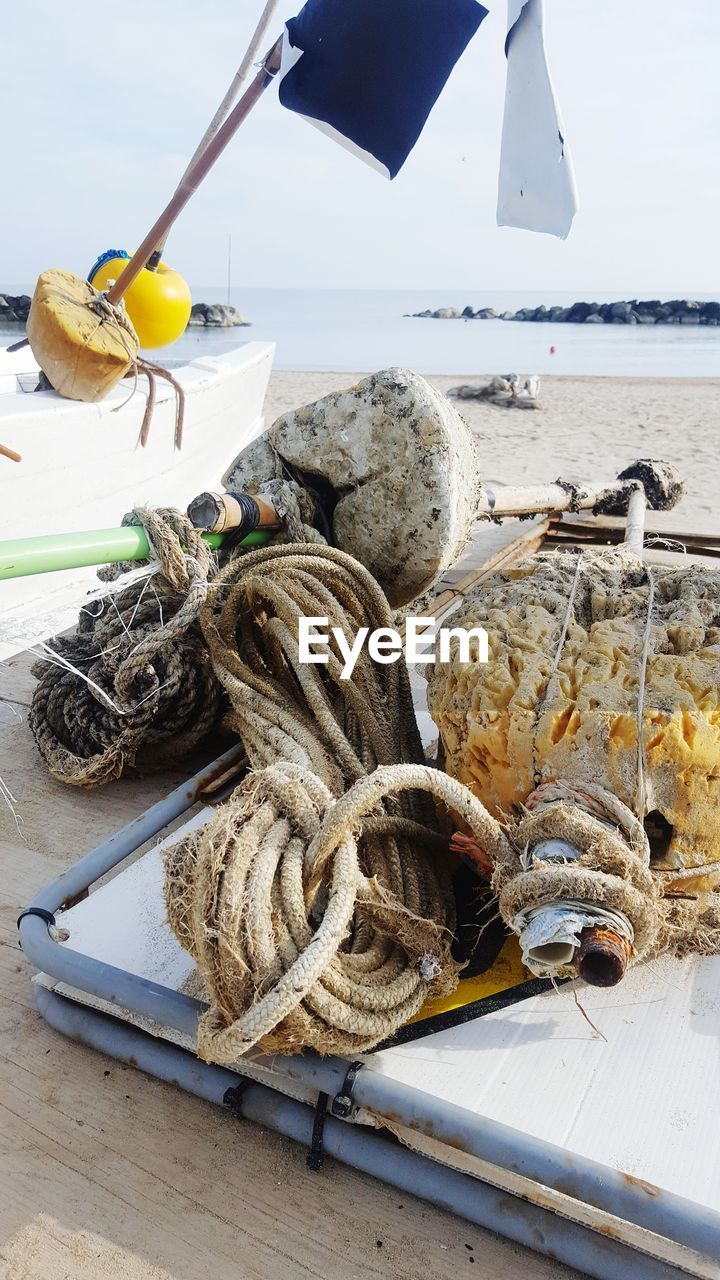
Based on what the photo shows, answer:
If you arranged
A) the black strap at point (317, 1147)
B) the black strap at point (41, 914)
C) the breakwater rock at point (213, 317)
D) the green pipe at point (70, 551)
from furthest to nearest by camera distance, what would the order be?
1. the breakwater rock at point (213, 317)
2. the green pipe at point (70, 551)
3. the black strap at point (41, 914)
4. the black strap at point (317, 1147)

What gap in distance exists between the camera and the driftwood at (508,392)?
39.8ft

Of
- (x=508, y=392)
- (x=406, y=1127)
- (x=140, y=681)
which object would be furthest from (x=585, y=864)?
(x=508, y=392)

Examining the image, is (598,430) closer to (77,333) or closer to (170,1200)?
(77,333)

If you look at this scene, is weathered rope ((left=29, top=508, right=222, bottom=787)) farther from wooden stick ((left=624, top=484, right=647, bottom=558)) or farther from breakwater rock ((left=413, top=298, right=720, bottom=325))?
breakwater rock ((left=413, top=298, right=720, bottom=325))

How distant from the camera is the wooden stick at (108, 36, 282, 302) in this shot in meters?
3.14

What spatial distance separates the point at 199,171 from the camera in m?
3.36

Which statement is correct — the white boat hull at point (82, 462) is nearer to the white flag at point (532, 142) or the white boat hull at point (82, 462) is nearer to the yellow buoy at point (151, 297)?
the yellow buoy at point (151, 297)

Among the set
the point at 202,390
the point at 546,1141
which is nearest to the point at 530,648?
the point at 546,1141

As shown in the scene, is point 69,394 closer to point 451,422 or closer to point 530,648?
point 451,422

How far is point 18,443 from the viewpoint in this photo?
382 cm

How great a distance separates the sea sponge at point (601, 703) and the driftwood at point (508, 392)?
10595 millimetres

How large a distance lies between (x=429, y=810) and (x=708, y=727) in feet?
1.95

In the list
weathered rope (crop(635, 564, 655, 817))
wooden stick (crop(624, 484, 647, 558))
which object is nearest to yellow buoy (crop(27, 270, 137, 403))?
wooden stick (crop(624, 484, 647, 558))

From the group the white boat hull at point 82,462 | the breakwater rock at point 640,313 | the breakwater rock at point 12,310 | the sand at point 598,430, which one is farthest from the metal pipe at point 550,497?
the breakwater rock at point 640,313
